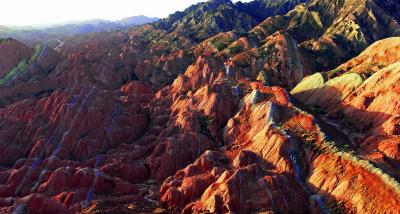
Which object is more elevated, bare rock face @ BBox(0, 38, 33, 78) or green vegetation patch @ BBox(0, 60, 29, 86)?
bare rock face @ BBox(0, 38, 33, 78)

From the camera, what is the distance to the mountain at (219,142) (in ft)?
192

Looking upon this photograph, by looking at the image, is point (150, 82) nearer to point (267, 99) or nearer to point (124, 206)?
point (267, 99)

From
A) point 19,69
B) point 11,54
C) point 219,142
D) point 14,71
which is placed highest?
point 11,54

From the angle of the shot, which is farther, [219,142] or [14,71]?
[14,71]

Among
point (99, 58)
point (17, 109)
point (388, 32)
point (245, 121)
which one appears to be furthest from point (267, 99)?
point (388, 32)

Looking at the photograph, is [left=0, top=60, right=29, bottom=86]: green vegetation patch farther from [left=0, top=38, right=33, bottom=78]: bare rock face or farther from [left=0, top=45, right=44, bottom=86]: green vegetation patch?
[left=0, top=38, right=33, bottom=78]: bare rock face

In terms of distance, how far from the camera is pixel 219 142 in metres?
82.2

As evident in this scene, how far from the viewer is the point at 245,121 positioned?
269 feet

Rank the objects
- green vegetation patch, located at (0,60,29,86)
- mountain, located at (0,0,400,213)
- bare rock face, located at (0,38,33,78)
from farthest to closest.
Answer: bare rock face, located at (0,38,33,78) < green vegetation patch, located at (0,60,29,86) < mountain, located at (0,0,400,213)

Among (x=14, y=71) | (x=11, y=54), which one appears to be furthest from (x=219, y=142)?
(x=11, y=54)

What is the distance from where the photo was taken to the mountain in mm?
58594

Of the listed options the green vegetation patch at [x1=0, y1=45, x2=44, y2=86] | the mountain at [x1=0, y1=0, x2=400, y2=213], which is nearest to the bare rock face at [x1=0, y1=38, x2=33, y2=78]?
the green vegetation patch at [x1=0, y1=45, x2=44, y2=86]

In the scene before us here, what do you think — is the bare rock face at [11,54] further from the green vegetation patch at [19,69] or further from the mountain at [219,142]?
the mountain at [219,142]

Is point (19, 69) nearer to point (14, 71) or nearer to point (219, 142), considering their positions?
point (14, 71)
